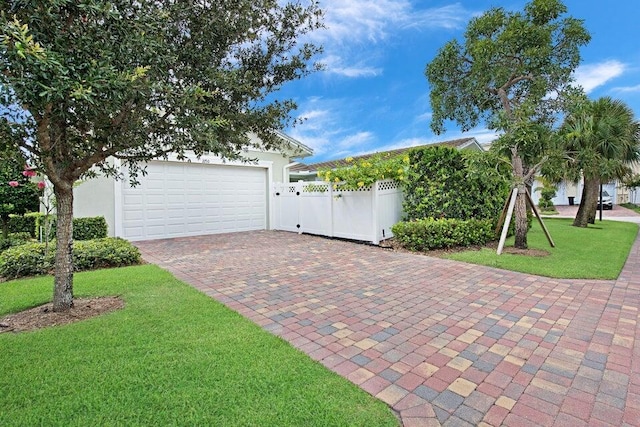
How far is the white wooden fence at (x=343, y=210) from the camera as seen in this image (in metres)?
9.05

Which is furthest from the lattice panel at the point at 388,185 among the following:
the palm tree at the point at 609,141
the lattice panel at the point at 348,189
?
the palm tree at the point at 609,141

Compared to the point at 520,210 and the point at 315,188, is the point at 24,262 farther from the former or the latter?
the point at 520,210

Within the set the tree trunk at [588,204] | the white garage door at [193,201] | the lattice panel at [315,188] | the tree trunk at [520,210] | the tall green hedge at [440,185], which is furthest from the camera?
the tree trunk at [588,204]

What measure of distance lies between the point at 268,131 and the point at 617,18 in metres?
11.2

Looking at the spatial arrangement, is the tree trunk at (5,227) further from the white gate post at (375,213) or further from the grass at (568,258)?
the grass at (568,258)

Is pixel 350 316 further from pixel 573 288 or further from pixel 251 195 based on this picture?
pixel 251 195

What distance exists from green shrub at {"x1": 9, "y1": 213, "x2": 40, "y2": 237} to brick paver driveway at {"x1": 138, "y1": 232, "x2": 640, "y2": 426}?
5.71 m

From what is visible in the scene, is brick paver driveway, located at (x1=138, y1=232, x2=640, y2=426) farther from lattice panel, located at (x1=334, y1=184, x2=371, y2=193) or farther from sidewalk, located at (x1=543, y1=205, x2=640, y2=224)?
sidewalk, located at (x1=543, y1=205, x2=640, y2=224)

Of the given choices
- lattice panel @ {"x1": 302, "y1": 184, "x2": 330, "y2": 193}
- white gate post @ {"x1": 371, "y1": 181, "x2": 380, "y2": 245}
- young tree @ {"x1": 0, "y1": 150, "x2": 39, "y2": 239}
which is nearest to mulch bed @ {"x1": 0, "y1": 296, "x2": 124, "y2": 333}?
young tree @ {"x1": 0, "y1": 150, "x2": 39, "y2": 239}

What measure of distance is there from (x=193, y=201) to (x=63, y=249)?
7.35m

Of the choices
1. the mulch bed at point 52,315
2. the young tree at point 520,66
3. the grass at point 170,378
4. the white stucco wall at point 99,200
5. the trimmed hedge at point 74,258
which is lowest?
the grass at point 170,378

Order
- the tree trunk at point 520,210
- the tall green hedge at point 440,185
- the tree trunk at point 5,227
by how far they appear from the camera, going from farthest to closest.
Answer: the tall green hedge at point 440,185 < the tree trunk at point 5,227 < the tree trunk at point 520,210

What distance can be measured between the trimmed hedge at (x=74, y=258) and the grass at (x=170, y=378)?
9.96ft

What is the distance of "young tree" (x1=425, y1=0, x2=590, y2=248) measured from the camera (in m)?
7.68
